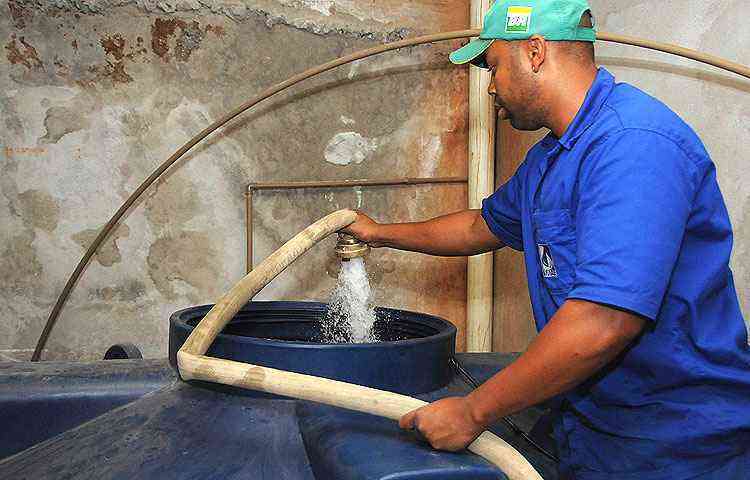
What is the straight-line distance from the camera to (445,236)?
6.75 feet

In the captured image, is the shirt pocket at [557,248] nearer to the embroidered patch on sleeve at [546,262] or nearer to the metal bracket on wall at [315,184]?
the embroidered patch on sleeve at [546,262]

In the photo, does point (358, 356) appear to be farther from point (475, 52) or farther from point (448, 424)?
point (475, 52)

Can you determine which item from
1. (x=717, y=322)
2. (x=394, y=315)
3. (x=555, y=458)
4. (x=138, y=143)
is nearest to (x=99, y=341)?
(x=138, y=143)

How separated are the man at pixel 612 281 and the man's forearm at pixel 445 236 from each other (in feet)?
1.49

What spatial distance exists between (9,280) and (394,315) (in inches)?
71.5

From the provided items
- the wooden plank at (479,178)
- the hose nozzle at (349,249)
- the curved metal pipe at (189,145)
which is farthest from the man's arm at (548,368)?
the wooden plank at (479,178)

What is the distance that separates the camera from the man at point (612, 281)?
116 cm

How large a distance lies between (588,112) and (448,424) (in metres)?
0.64

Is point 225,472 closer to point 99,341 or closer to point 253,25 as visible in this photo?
point 99,341

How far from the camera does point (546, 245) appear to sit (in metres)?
1.43

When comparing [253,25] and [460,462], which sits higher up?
[253,25]

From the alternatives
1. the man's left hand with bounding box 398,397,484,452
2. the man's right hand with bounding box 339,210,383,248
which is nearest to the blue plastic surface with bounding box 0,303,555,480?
the man's left hand with bounding box 398,397,484,452

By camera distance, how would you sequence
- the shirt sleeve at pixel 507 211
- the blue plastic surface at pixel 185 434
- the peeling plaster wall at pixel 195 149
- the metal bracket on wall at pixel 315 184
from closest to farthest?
the blue plastic surface at pixel 185 434
the shirt sleeve at pixel 507 211
the peeling plaster wall at pixel 195 149
the metal bracket on wall at pixel 315 184

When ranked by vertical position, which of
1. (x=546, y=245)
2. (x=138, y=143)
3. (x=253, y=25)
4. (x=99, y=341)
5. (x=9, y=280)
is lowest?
(x=99, y=341)
